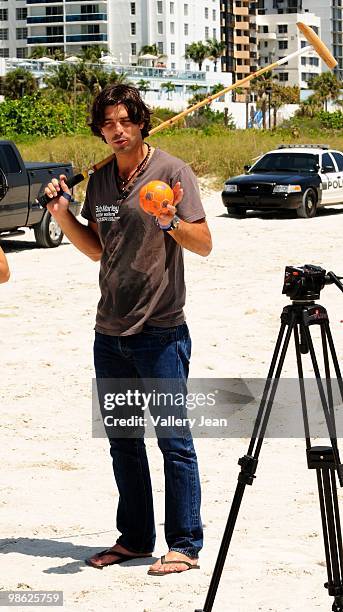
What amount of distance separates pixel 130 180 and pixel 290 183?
20120 mm

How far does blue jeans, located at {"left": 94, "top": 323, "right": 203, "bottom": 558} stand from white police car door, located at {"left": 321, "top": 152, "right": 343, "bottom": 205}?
2087 centimetres

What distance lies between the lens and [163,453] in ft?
17.5

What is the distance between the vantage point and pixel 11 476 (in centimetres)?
710

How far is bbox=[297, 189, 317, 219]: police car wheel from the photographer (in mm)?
25312

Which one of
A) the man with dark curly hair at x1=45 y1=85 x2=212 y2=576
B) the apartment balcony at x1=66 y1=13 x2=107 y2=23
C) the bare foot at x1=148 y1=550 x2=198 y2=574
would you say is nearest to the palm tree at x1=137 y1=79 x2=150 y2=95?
the apartment balcony at x1=66 y1=13 x2=107 y2=23

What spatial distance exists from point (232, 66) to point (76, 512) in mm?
171958

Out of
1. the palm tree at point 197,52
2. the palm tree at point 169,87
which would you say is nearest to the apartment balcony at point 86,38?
the palm tree at point 197,52

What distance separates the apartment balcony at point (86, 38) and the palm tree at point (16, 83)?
43.6 m

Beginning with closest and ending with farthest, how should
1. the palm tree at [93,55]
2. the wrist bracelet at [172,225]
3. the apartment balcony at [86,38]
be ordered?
1. the wrist bracelet at [172,225]
2. the palm tree at [93,55]
3. the apartment balcony at [86,38]

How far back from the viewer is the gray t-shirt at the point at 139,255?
5145 mm

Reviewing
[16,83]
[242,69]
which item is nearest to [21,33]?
[242,69]

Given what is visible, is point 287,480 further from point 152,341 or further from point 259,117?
point 259,117

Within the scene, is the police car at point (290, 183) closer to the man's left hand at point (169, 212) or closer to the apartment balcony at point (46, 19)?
the man's left hand at point (169, 212)

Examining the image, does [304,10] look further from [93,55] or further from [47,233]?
[47,233]
